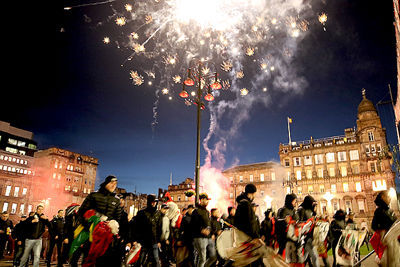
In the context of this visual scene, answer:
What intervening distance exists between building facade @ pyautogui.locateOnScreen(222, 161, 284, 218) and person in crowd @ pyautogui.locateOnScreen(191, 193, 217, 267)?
47704 mm

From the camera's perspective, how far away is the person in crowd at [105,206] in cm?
433

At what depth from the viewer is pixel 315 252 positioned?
6098mm

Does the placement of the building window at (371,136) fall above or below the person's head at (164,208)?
above

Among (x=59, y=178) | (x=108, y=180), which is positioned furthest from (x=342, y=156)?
(x=59, y=178)

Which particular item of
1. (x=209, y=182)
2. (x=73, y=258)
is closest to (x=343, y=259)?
(x=73, y=258)

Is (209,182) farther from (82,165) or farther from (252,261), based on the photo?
(252,261)

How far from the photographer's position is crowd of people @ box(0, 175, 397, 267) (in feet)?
13.8

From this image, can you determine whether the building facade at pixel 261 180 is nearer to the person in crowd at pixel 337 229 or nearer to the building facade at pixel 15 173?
the building facade at pixel 15 173

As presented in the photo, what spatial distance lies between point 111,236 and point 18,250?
501cm

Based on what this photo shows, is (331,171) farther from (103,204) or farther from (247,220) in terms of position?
(103,204)

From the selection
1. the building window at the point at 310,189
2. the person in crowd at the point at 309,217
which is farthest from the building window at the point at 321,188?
the person in crowd at the point at 309,217

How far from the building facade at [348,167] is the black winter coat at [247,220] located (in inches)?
1607

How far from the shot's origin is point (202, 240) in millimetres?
6004

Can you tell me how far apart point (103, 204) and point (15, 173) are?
2253 inches
